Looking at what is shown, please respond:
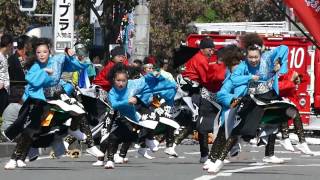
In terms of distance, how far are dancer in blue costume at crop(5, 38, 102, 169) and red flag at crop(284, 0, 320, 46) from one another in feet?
10.3

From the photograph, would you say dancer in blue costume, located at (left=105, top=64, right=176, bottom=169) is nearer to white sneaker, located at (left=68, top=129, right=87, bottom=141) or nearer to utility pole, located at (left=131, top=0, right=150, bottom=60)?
white sneaker, located at (left=68, top=129, right=87, bottom=141)

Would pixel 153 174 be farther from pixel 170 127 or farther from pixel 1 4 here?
pixel 1 4

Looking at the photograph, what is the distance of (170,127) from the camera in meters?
18.6

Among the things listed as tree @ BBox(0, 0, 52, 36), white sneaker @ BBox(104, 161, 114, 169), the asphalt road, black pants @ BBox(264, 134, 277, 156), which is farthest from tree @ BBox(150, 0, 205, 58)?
white sneaker @ BBox(104, 161, 114, 169)

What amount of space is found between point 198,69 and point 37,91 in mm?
3408

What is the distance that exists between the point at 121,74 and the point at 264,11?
4264 cm

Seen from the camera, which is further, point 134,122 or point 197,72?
point 197,72

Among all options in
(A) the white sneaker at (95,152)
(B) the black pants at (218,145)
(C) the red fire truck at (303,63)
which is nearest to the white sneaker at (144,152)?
(A) the white sneaker at (95,152)

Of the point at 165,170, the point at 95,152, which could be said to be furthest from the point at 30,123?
the point at 165,170

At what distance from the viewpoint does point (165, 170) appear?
50.7ft

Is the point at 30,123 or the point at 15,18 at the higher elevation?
the point at 30,123

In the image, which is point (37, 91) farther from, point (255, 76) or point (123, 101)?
point (255, 76)

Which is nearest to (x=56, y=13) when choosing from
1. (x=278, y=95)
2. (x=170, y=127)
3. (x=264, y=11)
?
(x=170, y=127)

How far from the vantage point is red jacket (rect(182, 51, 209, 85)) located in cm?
1781
